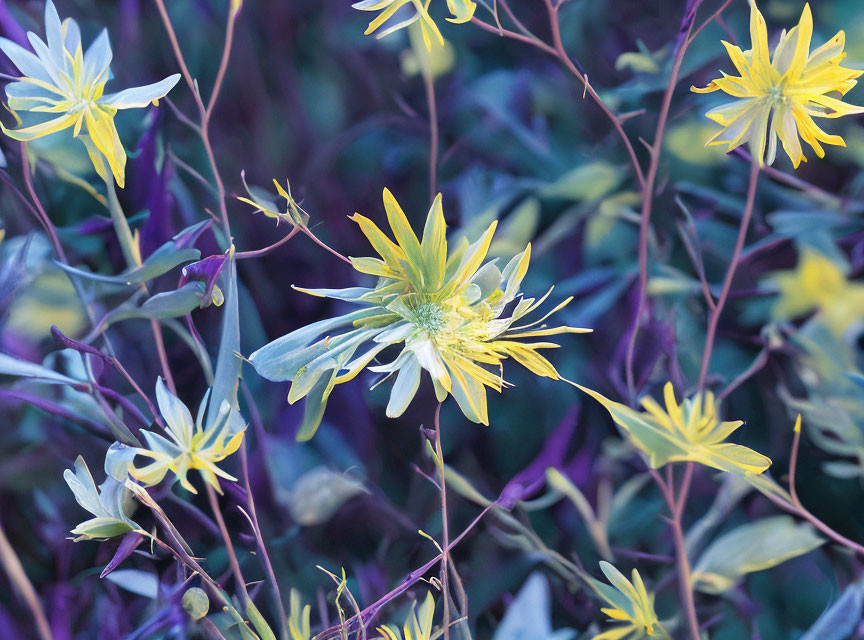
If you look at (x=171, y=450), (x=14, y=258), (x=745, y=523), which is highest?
(x=14, y=258)

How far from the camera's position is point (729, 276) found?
11.8 inches

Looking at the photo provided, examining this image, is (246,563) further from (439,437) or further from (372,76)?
(372,76)

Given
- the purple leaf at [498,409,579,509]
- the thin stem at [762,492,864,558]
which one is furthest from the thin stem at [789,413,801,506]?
the purple leaf at [498,409,579,509]

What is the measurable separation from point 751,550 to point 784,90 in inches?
9.4

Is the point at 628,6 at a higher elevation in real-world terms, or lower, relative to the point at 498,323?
higher

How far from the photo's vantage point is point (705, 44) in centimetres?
29

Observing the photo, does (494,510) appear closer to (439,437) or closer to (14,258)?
(439,437)

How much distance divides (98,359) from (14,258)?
72mm

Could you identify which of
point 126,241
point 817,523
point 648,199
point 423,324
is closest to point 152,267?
point 126,241

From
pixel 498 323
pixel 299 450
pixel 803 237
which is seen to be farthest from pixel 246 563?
pixel 803 237

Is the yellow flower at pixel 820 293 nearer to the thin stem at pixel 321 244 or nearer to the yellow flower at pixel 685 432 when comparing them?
the yellow flower at pixel 685 432

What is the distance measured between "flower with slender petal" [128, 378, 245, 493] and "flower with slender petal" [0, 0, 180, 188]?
14 cm

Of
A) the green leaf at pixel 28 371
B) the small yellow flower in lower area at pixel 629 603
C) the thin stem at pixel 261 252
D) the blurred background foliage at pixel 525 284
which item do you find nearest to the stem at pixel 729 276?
the blurred background foliage at pixel 525 284

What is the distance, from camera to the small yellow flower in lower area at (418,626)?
319 mm
